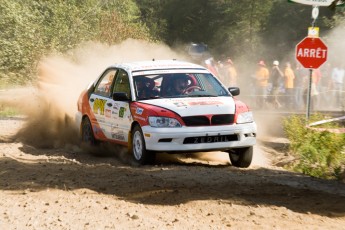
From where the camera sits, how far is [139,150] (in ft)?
40.1

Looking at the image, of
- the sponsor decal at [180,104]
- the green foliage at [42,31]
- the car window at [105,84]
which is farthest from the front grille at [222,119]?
the green foliage at [42,31]

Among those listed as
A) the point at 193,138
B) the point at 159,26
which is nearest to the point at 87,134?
the point at 193,138

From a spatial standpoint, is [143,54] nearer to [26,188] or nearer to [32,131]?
[32,131]

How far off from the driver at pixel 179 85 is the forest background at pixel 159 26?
15.3 metres

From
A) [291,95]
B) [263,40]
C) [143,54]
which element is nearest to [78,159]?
[143,54]

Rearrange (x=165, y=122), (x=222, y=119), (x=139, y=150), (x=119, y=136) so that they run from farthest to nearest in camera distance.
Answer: (x=119, y=136) < (x=139, y=150) < (x=222, y=119) < (x=165, y=122)

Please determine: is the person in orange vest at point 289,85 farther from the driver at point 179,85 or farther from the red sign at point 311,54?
the driver at point 179,85

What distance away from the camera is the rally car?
11852mm

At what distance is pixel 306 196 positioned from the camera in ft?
31.4

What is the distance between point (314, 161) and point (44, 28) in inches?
735

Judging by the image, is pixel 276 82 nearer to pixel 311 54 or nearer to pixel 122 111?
pixel 311 54

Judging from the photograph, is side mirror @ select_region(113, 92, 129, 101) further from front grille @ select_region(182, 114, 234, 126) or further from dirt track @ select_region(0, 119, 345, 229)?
front grille @ select_region(182, 114, 234, 126)

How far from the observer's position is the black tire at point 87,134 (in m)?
14.5

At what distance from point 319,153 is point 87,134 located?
4.17 meters
